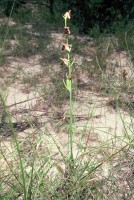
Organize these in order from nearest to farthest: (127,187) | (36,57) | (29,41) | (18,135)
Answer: (127,187) < (18,135) < (36,57) < (29,41)

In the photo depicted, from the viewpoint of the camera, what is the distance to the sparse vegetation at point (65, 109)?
160cm

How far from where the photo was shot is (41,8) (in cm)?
476

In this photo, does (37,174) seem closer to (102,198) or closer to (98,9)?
(102,198)

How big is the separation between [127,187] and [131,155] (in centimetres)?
26

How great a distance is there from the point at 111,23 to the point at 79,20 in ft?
1.27

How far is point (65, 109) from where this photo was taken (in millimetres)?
2641

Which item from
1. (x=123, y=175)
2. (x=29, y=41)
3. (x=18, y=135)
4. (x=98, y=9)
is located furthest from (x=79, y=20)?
(x=123, y=175)

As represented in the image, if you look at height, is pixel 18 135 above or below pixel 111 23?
below

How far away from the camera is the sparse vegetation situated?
1.60 m

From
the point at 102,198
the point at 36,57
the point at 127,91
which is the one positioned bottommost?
the point at 102,198

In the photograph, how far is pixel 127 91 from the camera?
2.82 m

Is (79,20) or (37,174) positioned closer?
(37,174)

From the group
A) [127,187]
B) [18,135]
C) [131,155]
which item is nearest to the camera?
[127,187]

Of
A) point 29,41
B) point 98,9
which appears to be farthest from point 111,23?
point 29,41
